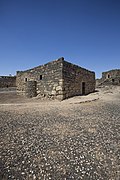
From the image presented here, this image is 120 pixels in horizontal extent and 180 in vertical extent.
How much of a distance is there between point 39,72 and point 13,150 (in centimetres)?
1206

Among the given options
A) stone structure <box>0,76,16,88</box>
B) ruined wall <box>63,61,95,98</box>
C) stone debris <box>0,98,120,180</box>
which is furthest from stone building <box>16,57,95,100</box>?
stone structure <box>0,76,16,88</box>

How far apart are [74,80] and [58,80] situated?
101 inches

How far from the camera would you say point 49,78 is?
12.7 meters

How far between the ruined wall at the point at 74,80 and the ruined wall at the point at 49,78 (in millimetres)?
567

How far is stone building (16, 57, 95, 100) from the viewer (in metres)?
11.4

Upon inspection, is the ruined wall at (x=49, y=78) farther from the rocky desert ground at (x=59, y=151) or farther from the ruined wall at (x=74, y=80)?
the rocky desert ground at (x=59, y=151)

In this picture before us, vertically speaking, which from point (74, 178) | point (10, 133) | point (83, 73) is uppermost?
point (83, 73)

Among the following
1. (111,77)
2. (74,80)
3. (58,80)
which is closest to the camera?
(58,80)

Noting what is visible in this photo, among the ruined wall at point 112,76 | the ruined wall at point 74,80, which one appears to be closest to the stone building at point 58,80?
the ruined wall at point 74,80

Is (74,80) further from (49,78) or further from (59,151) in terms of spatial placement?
(59,151)

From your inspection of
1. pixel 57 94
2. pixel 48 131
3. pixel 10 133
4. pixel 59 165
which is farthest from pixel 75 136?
pixel 57 94

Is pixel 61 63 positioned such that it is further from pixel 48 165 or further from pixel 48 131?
pixel 48 165

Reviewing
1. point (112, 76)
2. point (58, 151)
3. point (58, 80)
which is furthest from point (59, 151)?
point (112, 76)

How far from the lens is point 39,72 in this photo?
14.2 m
